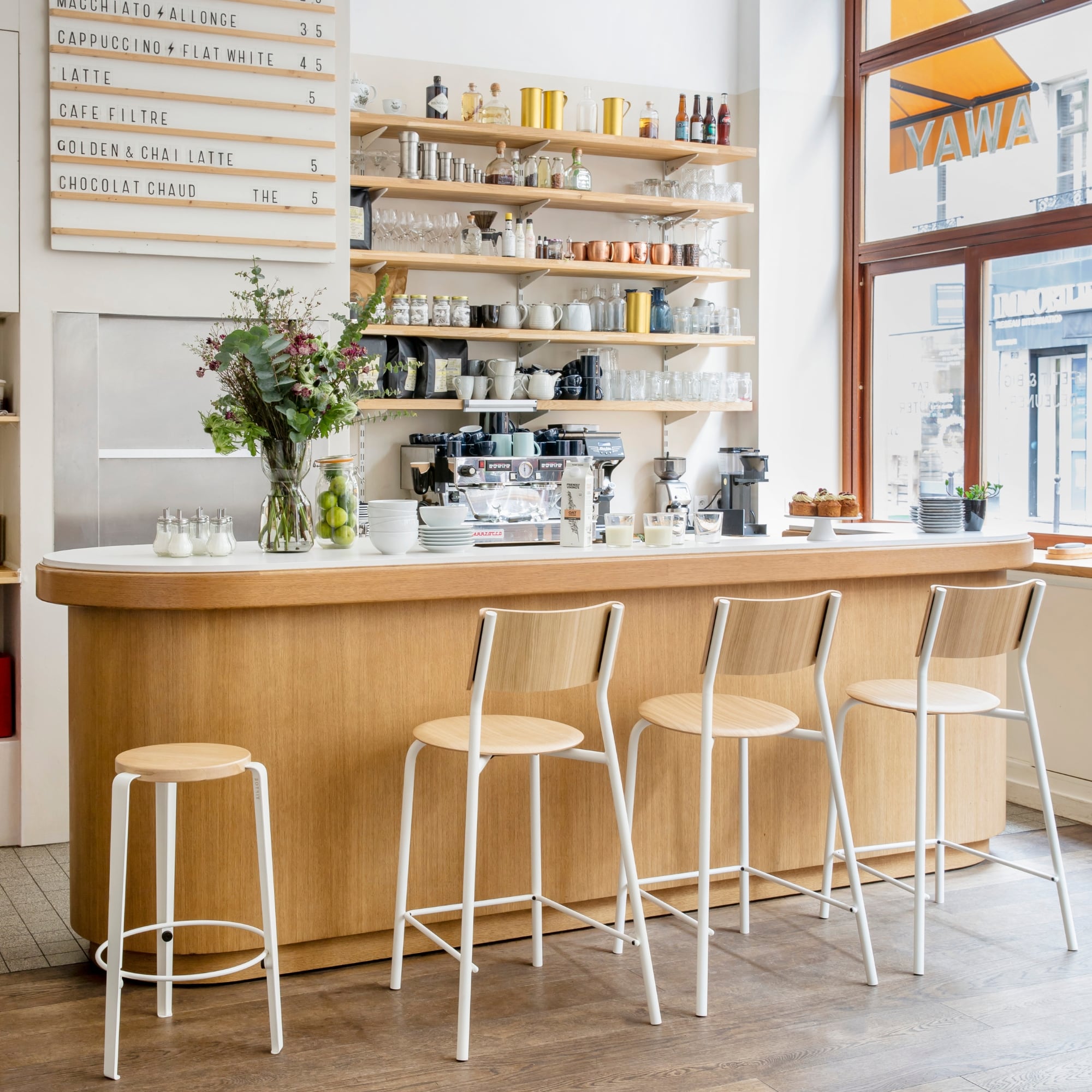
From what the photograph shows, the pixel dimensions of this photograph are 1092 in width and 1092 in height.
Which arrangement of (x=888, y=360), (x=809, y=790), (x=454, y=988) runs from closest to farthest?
(x=454, y=988)
(x=809, y=790)
(x=888, y=360)

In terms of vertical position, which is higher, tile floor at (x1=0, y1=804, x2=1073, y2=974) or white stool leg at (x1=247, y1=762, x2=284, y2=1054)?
white stool leg at (x1=247, y1=762, x2=284, y2=1054)

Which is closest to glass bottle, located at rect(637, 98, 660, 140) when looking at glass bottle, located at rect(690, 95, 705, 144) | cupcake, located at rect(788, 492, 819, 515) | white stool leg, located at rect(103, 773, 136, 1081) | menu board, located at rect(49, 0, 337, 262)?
glass bottle, located at rect(690, 95, 705, 144)

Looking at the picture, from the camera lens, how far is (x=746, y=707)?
3.25m

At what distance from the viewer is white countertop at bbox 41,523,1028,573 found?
3.02m

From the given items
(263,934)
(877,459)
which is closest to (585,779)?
(263,934)

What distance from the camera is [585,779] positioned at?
346cm

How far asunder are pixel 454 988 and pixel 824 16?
5201 mm

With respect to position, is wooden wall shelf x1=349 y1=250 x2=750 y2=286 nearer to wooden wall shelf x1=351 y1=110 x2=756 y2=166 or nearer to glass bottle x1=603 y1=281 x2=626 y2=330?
glass bottle x1=603 y1=281 x2=626 y2=330

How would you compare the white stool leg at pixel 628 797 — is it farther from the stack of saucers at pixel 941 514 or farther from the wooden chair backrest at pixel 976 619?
the stack of saucers at pixel 941 514

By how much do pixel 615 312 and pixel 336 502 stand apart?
271 centimetres

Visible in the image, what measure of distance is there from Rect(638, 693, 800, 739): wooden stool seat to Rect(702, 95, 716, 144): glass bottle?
343 centimetres

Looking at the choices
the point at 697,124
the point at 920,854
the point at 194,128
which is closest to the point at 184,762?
the point at 920,854

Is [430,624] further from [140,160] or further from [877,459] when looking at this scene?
[877,459]

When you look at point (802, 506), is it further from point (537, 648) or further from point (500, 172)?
point (500, 172)
